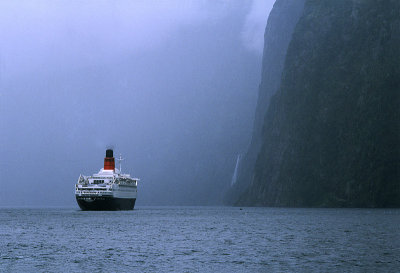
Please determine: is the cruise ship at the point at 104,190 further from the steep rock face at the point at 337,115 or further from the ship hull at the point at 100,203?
the steep rock face at the point at 337,115

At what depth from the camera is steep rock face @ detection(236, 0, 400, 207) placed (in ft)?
522

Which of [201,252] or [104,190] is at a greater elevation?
[104,190]

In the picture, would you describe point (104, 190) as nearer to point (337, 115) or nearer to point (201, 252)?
point (337, 115)

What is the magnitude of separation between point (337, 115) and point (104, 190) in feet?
251

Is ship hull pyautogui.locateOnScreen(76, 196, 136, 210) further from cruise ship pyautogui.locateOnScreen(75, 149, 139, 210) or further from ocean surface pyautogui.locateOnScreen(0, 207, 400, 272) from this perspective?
ocean surface pyautogui.locateOnScreen(0, 207, 400, 272)

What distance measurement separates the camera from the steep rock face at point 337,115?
15912 centimetres

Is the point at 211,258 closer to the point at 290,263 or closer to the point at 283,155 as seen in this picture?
the point at 290,263

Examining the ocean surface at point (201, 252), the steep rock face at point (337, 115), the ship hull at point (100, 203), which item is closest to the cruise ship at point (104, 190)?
the ship hull at point (100, 203)

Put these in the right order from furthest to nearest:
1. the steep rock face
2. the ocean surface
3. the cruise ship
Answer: the steep rock face, the cruise ship, the ocean surface

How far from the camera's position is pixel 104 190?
4843 inches

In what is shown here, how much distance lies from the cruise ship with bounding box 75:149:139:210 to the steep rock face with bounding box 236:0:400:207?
56.1m

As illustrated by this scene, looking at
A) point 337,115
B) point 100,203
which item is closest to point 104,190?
point 100,203

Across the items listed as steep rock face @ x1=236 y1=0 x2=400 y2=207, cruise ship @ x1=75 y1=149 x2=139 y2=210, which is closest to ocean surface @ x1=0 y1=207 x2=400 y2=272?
cruise ship @ x1=75 y1=149 x2=139 y2=210

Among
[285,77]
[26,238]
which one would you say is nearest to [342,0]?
[285,77]
